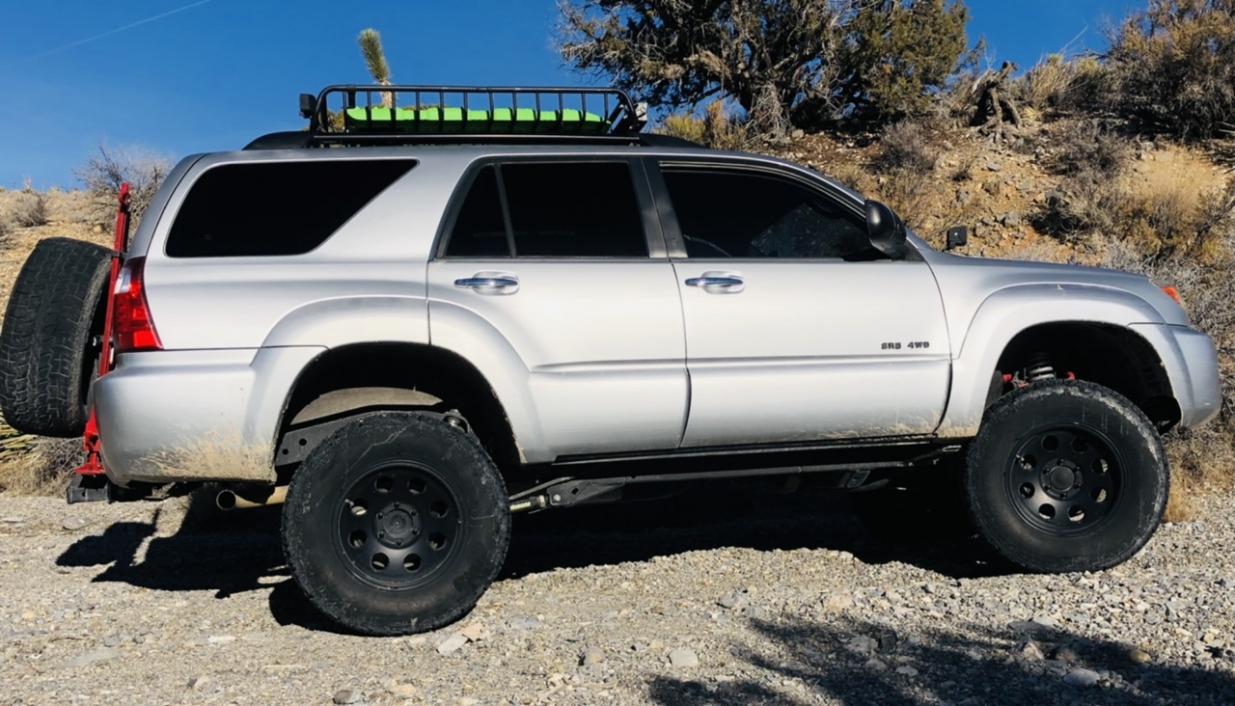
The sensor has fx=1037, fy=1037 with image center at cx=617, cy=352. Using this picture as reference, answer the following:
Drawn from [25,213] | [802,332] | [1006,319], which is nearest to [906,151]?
[1006,319]

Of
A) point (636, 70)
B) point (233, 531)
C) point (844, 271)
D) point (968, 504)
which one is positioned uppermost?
point (636, 70)

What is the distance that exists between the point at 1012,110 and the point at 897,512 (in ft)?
38.3

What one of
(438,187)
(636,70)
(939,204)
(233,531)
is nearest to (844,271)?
(438,187)

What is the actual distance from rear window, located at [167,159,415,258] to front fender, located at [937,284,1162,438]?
2748 millimetres

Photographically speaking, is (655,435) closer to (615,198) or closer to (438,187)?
(615,198)

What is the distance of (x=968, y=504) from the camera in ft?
16.1

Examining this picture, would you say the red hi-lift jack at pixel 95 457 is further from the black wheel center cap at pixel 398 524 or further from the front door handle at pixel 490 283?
the front door handle at pixel 490 283

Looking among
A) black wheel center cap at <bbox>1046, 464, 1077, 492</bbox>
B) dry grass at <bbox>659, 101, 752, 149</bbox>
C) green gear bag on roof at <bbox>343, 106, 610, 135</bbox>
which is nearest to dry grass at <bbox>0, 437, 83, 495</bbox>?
green gear bag on roof at <bbox>343, 106, 610, 135</bbox>

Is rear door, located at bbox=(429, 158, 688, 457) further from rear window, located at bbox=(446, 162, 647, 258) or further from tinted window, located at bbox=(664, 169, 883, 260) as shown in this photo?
tinted window, located at bbox=(664, 169, 883, 260)

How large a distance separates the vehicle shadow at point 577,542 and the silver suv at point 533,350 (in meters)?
0.61

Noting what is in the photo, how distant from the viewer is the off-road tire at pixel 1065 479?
4887 millimetres

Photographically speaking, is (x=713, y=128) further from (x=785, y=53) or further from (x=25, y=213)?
(x=25, y=213)

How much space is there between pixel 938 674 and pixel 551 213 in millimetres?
2543

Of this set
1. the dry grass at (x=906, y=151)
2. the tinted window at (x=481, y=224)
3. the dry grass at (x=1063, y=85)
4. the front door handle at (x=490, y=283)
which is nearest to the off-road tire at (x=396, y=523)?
the front door handle at (x=490, y=283)
